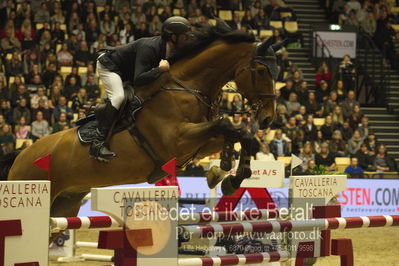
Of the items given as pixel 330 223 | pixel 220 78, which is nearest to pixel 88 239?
pixel 220 78

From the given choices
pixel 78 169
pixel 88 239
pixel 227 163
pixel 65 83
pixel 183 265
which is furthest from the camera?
pixel 65 83

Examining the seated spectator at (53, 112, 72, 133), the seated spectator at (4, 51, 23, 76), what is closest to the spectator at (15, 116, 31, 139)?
the seated spectator at (53, 112, 72, 133)

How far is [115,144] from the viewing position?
6.86 meters

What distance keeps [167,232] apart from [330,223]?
1.53 meters

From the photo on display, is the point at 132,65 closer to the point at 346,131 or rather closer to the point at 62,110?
the point at 62,110

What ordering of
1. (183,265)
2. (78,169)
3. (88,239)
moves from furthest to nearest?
(88,239), (78,169), (183,265)

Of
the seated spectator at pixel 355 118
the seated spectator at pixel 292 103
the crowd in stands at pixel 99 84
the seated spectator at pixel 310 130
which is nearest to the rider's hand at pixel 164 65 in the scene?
the crowd in stands at pixel 99 84

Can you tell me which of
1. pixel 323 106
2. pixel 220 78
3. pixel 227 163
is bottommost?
pixel 323 106

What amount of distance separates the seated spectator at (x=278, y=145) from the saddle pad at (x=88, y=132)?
29.5 ft

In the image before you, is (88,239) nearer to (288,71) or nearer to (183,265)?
(183,265)

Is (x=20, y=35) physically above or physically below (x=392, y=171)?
above

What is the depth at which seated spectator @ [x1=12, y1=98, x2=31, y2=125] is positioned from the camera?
50.3ft

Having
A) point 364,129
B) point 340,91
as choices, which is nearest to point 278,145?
point 364,129

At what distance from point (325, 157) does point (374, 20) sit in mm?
7041
